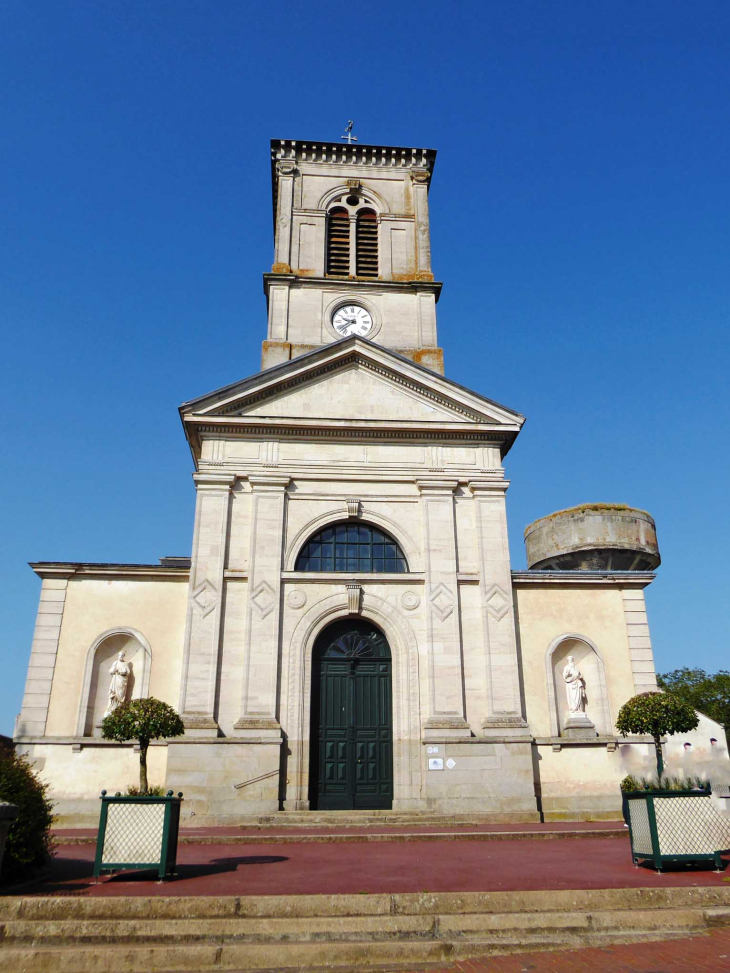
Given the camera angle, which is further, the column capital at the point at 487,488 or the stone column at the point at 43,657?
the column capital at the point at 487,488

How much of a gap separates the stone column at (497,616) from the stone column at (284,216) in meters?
11.2

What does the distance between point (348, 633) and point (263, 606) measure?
227cm

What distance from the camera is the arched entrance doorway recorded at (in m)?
18.2

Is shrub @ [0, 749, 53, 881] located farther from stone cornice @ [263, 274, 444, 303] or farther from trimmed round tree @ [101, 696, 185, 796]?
stone cornice @ [263, 274, 444, 303]

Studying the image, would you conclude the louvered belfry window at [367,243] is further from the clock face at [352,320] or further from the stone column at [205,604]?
the stone column at [205,604]

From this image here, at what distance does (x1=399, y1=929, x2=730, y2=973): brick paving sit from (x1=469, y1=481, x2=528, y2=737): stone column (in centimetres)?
1082

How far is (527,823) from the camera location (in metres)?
17.0

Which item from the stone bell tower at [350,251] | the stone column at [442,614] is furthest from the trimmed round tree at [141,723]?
the stone bell tower at [350,251]

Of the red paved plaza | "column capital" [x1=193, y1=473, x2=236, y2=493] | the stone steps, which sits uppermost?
"column capital" [x1=193, y1=473, x2=236, y2=493]

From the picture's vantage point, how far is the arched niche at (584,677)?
1933cm

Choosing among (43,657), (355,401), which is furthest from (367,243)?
(43,657)

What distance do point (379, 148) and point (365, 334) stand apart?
8228mm

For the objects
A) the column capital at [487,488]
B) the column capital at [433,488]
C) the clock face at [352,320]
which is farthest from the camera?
the clock face at [352,320]

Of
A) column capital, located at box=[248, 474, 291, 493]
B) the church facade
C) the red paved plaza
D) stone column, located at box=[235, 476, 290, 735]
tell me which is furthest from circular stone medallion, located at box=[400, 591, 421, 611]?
the red paved plaza
